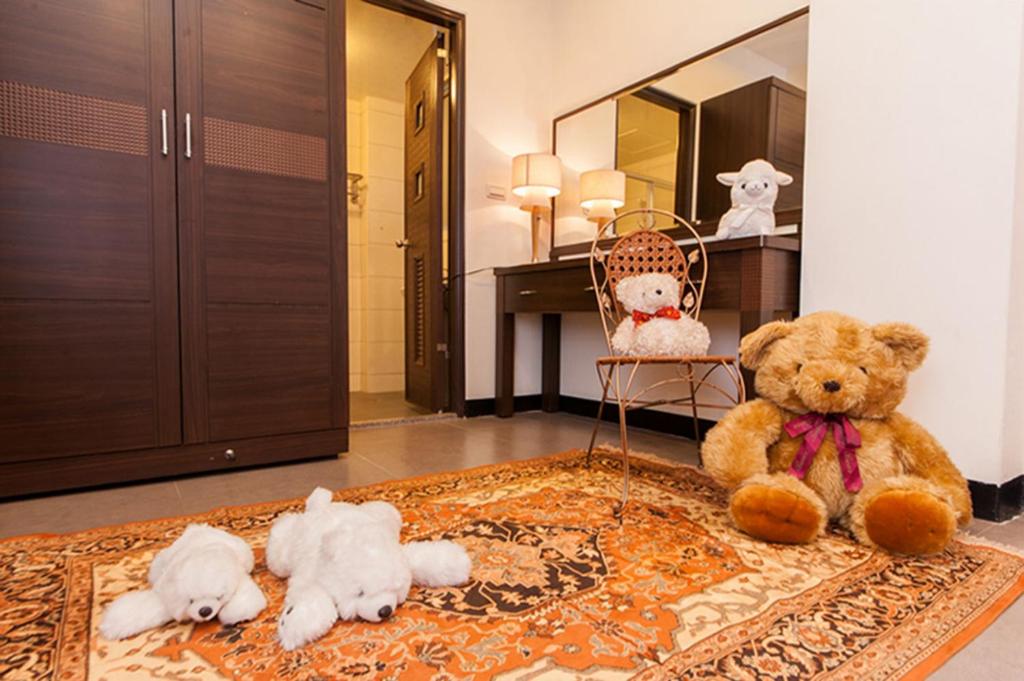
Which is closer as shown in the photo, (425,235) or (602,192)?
(602,192)

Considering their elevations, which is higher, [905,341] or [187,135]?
[187,135]

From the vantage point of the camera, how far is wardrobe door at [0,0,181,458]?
1.63m

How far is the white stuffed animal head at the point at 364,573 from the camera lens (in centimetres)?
93

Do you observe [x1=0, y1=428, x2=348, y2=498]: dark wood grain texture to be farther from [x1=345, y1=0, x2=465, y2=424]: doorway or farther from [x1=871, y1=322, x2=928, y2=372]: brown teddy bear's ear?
A: [x1=871, y1=322, x2=928, y2=372]: brown teddy bear's ear

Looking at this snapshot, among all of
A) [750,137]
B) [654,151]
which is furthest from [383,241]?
[750,137]

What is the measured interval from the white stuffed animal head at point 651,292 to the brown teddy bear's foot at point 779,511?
27.5 inches

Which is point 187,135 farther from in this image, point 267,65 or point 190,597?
point 190,597

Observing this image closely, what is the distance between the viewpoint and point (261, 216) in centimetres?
200

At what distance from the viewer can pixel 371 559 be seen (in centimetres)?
95

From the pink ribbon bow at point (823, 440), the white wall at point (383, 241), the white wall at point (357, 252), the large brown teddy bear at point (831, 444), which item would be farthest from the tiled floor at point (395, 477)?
the white wall at point (357, 252)

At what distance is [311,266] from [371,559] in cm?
144

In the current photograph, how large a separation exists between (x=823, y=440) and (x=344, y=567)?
3.94ft

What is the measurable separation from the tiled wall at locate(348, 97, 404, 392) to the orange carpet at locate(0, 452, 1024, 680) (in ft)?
10.2

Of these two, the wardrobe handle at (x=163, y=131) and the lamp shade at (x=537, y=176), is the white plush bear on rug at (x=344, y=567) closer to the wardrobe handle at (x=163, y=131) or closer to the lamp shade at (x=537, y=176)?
the wardrobe handle at (x=163, y=131)
